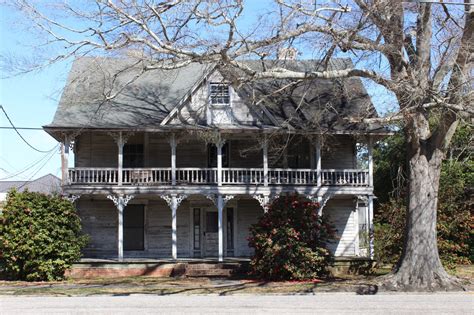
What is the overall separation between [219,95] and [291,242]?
8.32m

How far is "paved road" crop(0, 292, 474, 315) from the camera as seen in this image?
12805 mm

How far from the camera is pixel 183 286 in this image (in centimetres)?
1886

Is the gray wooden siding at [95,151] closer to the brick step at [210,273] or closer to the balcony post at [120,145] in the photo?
the balcony post at [120,145]

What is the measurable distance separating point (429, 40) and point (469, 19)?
1.36 metres

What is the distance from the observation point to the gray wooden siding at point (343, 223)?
27.6m

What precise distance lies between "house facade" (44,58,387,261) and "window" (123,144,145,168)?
5 cm

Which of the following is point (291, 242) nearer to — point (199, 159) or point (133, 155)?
point (199, 159)

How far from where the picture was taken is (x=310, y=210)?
21609 millimetres

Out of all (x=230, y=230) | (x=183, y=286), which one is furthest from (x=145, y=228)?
(x=183, y=286)


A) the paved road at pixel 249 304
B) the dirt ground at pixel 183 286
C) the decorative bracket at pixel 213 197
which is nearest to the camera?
the paved road at pixel 249 304

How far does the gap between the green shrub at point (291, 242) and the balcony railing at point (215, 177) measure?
3780mm

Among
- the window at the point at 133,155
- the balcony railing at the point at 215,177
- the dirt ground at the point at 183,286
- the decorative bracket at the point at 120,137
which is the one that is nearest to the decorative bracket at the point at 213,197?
the balcony railing at the point at 215,177

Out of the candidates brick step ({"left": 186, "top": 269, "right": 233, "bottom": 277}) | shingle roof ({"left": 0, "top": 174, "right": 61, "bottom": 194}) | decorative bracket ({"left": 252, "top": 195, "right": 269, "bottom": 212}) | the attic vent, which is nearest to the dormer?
decorative bracket ({"left": 252, "top": 195, "right": 269, "bottom": 212})

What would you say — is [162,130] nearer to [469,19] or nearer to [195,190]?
[195,190]
